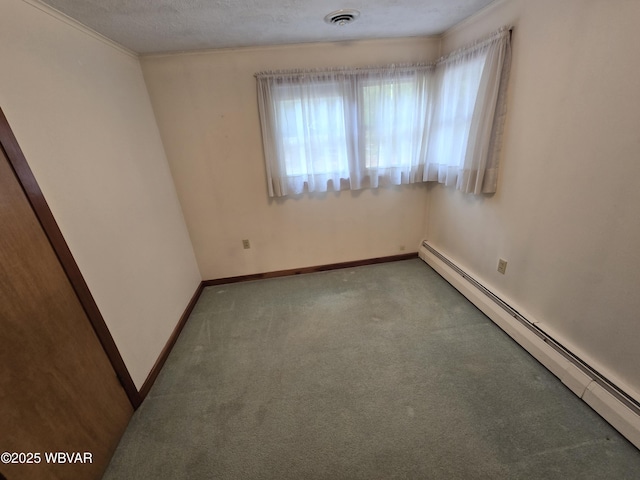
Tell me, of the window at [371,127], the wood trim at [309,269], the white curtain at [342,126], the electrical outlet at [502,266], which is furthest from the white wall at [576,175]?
the wood trim at [309,269]

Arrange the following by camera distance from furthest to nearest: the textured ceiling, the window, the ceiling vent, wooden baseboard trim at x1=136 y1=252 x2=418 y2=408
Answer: wooden baseboard trim at x1=136 y1=252 x2=418 y2=408 < the window < the ceiling vent < the textured ceiling

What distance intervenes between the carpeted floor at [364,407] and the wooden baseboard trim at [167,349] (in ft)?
0.15

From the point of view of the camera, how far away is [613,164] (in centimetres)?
118

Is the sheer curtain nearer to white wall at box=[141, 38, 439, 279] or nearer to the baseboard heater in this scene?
white wall at box=[141, 38, 439, 279]

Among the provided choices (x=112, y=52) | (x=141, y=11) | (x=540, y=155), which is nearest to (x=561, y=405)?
(x=540, y=155)

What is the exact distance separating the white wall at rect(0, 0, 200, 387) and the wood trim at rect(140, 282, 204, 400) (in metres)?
0.04

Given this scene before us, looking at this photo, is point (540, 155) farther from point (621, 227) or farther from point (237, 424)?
point (237, 424)

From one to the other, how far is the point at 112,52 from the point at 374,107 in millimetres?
1978

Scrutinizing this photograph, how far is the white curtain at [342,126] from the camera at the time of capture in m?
2.23

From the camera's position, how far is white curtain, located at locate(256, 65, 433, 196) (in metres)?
2.23

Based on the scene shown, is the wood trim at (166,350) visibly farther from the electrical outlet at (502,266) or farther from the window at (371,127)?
the electrical outlet at (502,266)

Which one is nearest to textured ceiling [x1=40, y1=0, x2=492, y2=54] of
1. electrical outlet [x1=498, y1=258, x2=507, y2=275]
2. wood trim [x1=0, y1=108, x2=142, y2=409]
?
wood trim [x1=0, y1=108, x2=142, y2=409]

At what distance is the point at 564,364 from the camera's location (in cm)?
146

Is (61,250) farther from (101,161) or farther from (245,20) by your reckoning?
(245,20)
